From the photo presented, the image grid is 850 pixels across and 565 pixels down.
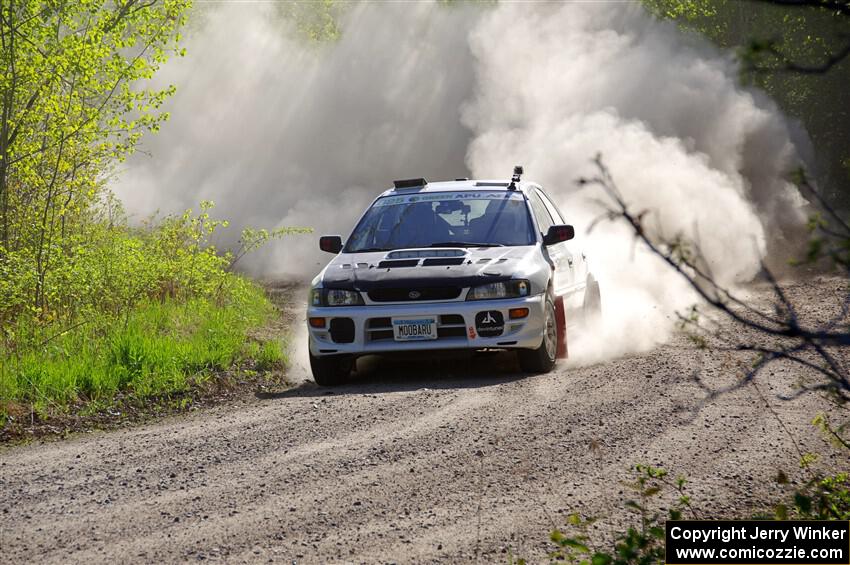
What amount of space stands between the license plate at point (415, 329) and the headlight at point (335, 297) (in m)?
0.41

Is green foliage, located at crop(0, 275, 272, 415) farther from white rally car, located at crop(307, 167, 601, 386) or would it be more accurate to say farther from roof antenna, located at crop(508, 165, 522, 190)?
roof antenna, located at crop(508, 165, 522, 190)

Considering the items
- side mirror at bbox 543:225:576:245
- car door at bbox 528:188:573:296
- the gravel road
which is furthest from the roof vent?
the gravel road

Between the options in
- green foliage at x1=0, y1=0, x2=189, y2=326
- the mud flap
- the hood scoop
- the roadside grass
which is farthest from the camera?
green foliage at x1=0, y1=0, x2=189, y2=326

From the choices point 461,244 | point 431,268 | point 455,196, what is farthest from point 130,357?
point 455,196

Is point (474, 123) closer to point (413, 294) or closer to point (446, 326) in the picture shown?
point (413, 294)

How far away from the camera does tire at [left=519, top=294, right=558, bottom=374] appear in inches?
387

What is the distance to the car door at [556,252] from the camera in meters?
10.6

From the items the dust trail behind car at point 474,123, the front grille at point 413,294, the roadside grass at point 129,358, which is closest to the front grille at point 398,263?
the front grille at point 413,294

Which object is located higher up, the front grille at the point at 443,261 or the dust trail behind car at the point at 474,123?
the dust trail behind car at the point at 474,123

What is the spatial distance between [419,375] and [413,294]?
3.09 feet

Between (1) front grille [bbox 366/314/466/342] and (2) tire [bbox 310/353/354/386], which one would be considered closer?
(1) front grille [bbox 366/314/466/342]

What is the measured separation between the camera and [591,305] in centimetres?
1183

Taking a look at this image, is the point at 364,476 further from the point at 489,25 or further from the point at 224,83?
the point at 224,83

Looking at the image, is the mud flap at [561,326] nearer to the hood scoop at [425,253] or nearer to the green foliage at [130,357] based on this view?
the hood scoop at [425,253]
